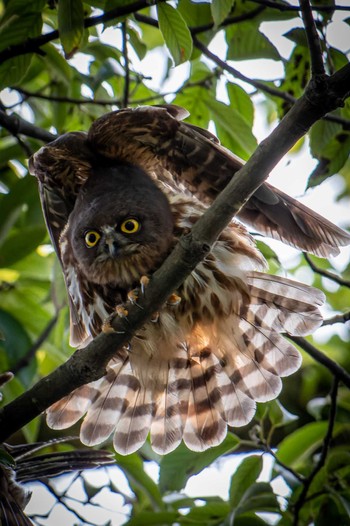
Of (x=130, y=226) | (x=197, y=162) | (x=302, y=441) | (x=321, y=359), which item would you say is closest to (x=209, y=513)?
(x=302, y=441)

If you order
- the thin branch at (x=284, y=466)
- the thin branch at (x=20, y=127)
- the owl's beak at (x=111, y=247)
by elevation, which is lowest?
the thin branch at (x=284, y=466)

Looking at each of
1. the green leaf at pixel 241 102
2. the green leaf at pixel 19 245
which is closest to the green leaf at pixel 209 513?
the green leaf at pixel 19 245

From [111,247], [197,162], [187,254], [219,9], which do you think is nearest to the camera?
[187,254]

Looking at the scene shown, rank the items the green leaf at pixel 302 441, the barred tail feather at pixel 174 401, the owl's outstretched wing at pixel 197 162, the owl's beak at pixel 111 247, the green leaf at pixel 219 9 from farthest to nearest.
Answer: the green leaf at pixel 302 441, the barred tail feather at pixel 174 401, the owl's beak at pixel 111 247, the owl's outstretched wing at pixel 197 162, the green leaf at pixel 219 9

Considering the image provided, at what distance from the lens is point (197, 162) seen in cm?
446

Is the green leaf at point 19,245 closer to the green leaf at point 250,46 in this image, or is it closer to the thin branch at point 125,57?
the thin branch at point 125,57

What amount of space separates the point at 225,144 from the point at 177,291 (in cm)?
112

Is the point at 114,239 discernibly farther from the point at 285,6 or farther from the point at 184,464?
the point at 285,6

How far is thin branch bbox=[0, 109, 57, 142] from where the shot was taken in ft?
15.6

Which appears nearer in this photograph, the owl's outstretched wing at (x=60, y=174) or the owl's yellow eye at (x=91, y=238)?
the owl's yellow eye at (x=91, y=238)

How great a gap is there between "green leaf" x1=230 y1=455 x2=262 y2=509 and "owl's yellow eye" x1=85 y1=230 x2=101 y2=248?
1.66m

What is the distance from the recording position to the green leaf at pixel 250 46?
4.50 meters

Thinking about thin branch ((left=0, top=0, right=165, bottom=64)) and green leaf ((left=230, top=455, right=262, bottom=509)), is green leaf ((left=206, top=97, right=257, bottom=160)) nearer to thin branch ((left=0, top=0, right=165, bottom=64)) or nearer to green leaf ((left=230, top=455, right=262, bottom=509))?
thin branch ((left=0, top=0, right=165, bottom=64))

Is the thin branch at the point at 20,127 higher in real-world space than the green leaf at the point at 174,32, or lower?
lower
